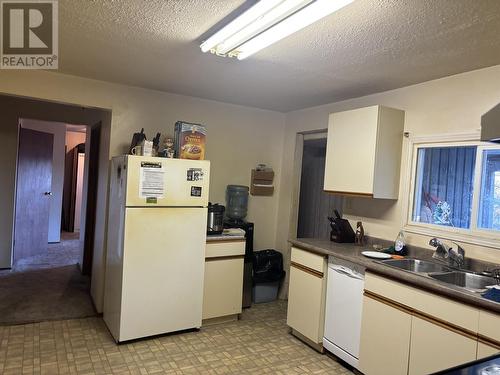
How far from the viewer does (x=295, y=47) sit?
2266mm

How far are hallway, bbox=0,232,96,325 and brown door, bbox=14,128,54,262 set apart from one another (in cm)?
24

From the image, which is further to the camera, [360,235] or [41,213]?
[41,213]

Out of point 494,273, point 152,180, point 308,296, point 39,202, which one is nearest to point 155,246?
point 152,180

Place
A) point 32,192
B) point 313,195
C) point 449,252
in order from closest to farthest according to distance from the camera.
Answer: point 449,252, point 313,195, point 32,192

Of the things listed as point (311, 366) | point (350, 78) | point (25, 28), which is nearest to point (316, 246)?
point (311, 366)

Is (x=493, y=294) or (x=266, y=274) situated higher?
(x=493, y=294)

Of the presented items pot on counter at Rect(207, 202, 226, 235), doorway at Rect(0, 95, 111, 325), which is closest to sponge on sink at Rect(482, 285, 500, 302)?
pot on counter at Rect(207, 202, 226, 235)

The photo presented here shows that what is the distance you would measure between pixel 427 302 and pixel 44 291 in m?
3.98

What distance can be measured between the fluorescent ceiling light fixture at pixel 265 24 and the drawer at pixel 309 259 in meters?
1.75

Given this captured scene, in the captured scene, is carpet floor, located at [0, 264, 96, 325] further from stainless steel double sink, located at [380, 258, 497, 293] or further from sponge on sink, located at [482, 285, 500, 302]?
sponge on sink, located at [482, 285, 500, 302]

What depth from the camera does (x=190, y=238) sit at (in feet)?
10.6

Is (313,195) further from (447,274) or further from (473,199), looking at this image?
(447,274)

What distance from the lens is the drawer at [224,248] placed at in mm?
3434

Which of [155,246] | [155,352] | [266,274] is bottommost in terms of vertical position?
[155,352]
